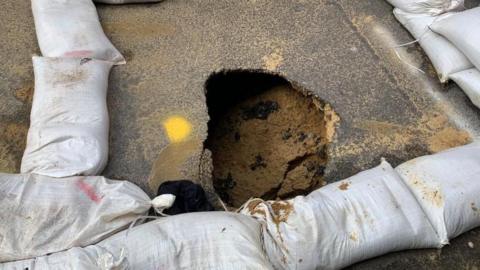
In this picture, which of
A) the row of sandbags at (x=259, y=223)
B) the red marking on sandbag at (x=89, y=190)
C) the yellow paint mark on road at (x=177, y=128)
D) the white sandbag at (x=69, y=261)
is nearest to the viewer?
the white sandbag at (x=69, y=261)

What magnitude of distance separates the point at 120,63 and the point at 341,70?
5.20 ft

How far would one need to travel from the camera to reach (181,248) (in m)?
2.29

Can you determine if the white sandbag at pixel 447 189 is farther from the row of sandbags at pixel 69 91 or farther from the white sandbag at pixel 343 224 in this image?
the row of sandbags at pixel 69 91

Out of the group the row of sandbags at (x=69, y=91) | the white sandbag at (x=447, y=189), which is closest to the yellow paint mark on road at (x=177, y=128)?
the row of sandbags at (x=69, y=91)

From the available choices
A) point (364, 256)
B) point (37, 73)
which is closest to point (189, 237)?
point (364, 256)

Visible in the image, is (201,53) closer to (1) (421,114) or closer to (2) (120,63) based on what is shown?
(2) (120,63)

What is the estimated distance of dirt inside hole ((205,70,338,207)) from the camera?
342 cm

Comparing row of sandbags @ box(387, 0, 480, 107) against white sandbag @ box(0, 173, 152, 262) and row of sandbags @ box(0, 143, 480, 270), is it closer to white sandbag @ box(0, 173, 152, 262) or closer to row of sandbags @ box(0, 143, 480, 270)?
row of sandbags @ box(0, 143, 480, 270)

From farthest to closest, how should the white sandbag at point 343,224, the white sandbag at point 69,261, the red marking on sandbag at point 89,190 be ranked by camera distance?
the red marking on sandbag at point 89,190, the white sandbag at point 343,224, the white sandbag at point 69,261

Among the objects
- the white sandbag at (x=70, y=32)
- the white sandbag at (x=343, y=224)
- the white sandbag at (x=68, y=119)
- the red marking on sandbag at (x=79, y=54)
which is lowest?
the white sandbag at (x=343, y=224)

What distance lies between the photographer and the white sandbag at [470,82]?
3.22 metres

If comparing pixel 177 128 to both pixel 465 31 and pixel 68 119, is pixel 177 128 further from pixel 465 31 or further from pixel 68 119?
pixel 465 31

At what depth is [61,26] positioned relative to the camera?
345 cm

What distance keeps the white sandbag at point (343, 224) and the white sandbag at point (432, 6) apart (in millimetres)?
1594
